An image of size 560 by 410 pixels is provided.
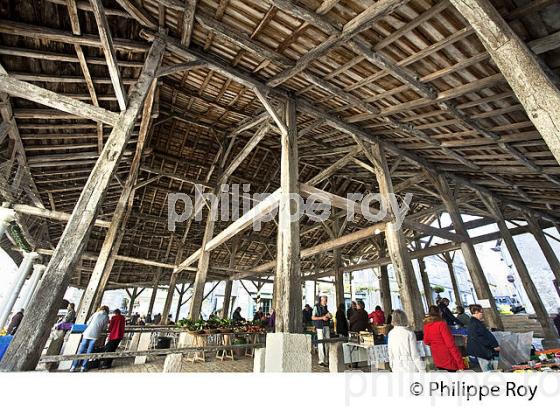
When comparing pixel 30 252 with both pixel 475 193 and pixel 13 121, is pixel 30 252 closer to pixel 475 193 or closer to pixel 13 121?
pixel 13 121

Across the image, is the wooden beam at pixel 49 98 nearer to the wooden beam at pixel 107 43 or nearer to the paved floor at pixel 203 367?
the wooden beam at pixel 107 43

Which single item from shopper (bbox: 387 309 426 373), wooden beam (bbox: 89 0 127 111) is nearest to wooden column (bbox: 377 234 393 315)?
shopper (bbox: 387 309 426 373)

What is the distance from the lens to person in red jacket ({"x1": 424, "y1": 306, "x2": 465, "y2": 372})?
134 inches

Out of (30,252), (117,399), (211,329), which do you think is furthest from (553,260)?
(30,252)

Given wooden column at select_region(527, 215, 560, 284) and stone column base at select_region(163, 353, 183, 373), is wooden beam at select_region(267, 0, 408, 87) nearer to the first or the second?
stone column base at select_region(163, 353, 183, 373)

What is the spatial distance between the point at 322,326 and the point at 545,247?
7.67 m

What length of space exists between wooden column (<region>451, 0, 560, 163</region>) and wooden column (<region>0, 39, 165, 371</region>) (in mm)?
4078

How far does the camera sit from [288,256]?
398cm

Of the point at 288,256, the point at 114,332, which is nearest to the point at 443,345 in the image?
the point at 288,256

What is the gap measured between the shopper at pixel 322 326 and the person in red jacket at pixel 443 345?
10.1 feet

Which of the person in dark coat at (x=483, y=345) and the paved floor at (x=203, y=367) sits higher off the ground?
the person in dark coat at (x=483, y=345)

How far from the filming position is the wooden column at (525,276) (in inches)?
276

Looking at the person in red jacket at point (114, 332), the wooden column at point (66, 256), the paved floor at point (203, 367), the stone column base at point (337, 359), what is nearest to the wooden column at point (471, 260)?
the stone column base at point (337, 359)

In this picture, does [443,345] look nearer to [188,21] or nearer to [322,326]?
[322,326]
